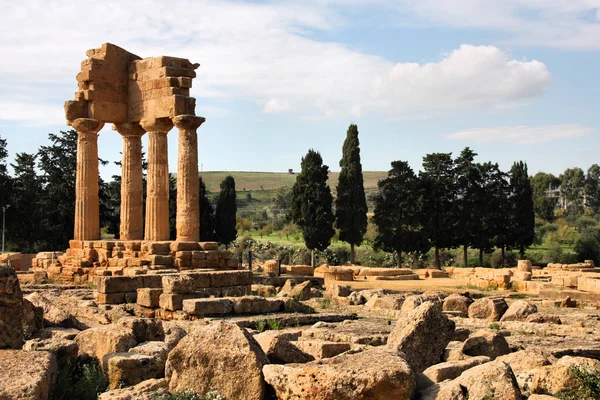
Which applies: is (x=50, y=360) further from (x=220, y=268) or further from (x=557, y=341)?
(x=220, y=268)

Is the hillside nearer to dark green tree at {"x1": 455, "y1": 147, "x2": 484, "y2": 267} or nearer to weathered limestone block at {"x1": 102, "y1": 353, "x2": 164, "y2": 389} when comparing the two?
dark green tree at {"x1": 455, "y1": 147, "x2": 484, "y2": 267}

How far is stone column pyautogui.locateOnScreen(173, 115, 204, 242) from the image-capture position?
71.9 ft

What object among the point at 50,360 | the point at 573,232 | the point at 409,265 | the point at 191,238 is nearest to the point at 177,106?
the point at 191,238

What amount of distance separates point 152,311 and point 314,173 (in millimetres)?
30464

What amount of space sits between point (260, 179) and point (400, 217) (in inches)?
3336

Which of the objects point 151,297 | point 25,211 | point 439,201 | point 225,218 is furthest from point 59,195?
point 151,297

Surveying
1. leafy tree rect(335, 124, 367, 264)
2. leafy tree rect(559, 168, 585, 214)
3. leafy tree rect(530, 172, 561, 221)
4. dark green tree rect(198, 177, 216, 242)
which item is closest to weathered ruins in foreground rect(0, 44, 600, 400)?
leafy tree rect(335, 124, 367, 264)

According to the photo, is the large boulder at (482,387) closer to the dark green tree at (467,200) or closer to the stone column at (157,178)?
the stone column at (157,178)

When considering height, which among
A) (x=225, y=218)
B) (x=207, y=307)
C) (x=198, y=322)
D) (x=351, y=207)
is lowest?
(x=198, y=322)

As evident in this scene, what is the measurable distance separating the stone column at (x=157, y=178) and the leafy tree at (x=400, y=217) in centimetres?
2206

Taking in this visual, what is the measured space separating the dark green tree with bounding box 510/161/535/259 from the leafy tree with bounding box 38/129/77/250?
85.8ft

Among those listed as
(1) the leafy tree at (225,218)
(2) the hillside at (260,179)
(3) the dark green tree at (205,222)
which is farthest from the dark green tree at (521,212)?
(2) the hillside at (260,179)

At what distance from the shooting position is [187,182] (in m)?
22.2

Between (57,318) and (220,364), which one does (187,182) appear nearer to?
(57,318)
